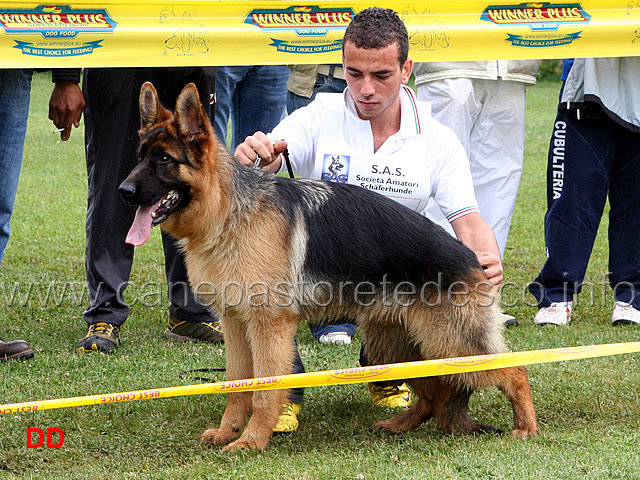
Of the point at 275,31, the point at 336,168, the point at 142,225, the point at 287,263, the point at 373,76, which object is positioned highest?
the point at 275,31

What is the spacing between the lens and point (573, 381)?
14.4 feet

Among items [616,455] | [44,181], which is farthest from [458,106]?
[44,181]

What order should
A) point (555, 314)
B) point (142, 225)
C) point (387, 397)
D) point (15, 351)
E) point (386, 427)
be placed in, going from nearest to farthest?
point (142, 225) → point (386, 427) → point (387, 397) → point (15, 351) → point (555, 314)

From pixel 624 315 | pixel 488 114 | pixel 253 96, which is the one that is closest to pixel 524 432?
pixel 624 315

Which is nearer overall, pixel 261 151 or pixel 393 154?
pixel 261 151

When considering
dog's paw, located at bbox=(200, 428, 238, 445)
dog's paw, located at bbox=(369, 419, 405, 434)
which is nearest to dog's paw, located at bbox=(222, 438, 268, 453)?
dog's paw, located at bbox=(200, 428, 238, 445)

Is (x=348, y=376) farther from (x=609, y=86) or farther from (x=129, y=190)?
(x=609, y=86)

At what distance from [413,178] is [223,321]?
1178mm

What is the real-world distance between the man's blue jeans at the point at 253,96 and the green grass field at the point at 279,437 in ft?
4.99

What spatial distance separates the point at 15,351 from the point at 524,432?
296 cm

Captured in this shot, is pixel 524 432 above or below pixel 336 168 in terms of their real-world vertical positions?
below

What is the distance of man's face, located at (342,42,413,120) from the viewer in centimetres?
365

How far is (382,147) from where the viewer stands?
3.93m

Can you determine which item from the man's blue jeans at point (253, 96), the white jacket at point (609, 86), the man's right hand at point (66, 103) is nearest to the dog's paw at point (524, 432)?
the white jacket at point (609, 86)
